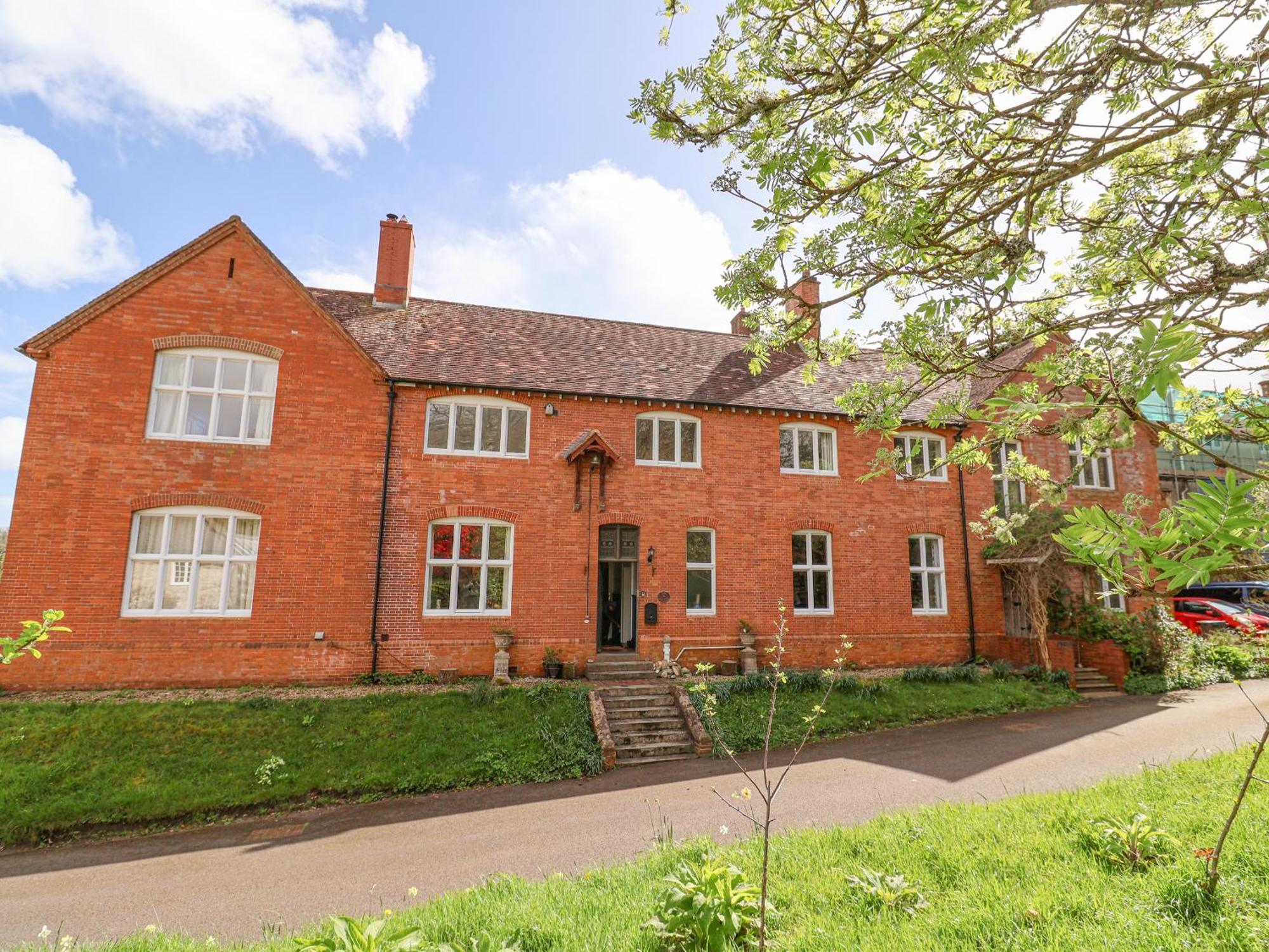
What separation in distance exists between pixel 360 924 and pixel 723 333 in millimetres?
18894

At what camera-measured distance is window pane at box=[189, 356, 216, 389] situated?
13453mm

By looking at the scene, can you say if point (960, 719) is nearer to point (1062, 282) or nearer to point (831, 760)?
point (831, 760)

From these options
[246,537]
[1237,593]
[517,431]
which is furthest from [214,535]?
[1237,593]

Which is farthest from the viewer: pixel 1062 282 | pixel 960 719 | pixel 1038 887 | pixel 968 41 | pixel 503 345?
pixel 503 345

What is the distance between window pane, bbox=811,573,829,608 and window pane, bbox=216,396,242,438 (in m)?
14.2

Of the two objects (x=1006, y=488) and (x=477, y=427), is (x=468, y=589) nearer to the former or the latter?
(x=477, y=427)

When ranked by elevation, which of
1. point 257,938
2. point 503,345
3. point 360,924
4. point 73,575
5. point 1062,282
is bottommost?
point 257,938

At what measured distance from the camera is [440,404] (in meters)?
14.6

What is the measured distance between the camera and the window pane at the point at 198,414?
43.4 feet

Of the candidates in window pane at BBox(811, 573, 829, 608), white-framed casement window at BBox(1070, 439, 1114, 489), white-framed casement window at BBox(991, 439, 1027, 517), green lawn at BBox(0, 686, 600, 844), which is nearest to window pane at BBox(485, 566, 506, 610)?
green lawn at BBox(0, 686, 600, 844)

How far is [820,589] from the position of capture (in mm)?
16297

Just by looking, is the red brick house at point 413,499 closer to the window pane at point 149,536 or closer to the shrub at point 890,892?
the window pane at point 149,536

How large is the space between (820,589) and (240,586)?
13704mm

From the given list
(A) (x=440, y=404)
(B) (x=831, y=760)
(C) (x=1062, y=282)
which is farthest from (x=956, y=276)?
(A) (x=440, y=404)
